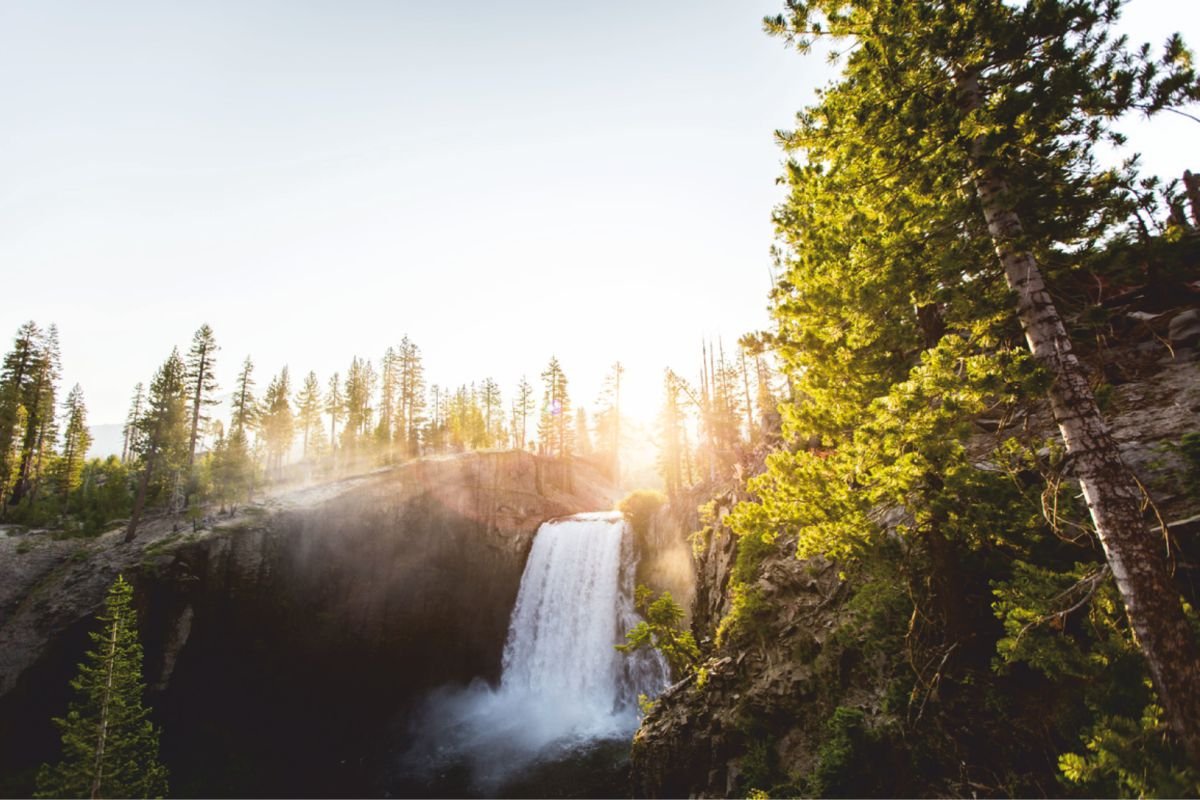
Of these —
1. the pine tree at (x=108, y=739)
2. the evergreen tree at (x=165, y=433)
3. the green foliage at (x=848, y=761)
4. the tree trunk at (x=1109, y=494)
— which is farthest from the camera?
the evergreen tree at (x=165, y=433)

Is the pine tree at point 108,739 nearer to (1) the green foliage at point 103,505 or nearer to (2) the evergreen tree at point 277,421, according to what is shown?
(1) the green foliage at point 103,505

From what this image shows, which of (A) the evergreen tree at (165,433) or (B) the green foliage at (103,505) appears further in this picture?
(B) the green foliage at (103,505)

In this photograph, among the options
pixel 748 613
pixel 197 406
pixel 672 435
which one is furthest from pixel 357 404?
pixel 748 613

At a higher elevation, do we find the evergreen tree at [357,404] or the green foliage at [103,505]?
the evergreen tree at [357,404]

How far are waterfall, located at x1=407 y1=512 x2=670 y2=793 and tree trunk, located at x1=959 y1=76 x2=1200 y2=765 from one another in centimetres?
2324

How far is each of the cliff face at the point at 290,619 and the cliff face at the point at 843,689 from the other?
20.2 m

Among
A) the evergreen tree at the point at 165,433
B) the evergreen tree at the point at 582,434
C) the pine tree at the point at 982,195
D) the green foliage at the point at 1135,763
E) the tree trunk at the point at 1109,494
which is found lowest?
the green foliage at the point at 1135,763

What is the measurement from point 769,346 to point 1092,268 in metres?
3.81

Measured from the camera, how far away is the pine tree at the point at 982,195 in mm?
5188

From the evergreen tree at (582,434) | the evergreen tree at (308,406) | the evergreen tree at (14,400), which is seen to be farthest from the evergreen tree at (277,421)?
the evergreen tree at (582,434)

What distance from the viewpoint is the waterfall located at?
2381cm

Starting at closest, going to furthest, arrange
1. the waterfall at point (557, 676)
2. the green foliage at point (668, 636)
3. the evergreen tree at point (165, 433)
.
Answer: the green foliage at point (668, 636) → the waterfall at point (557, 676) → the evergreen tree at point (165, 433)

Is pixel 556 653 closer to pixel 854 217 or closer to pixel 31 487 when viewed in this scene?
pixel 854 217

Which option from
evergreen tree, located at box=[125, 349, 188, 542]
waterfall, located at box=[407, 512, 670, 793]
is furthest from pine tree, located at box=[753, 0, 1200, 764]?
evergreen tree, located at box=[125, 349, 188, 542]
